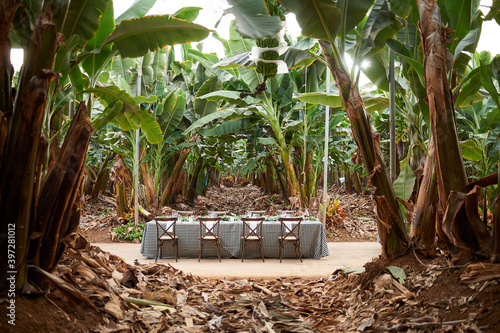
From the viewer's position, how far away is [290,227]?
269 inches

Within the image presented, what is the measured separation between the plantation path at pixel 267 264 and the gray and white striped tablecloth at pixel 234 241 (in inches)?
7.9

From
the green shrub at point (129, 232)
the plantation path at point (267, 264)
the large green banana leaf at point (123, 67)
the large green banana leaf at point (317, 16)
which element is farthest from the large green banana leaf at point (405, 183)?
the green shrub at point (129, 232)

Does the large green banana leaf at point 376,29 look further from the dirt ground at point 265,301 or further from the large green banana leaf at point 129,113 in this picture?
the large green banana leaf at point 129,113

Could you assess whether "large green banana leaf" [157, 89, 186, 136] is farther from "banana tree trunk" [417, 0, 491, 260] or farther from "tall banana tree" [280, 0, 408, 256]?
"banana tree trunk" [417, 0, 491, 260]

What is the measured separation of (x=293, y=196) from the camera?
30.8 ft

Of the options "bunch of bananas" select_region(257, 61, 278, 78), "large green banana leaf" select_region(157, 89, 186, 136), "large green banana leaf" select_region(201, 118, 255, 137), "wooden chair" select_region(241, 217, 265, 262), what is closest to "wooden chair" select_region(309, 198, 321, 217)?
"wooden chair" select_region(241, 217, 265, 262)

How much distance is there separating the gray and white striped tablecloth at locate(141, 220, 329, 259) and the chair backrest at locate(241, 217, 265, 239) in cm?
12

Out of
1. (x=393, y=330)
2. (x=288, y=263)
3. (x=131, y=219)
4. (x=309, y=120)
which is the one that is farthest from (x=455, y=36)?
(x=131, y=219)

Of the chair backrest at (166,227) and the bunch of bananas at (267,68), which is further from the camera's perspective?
the chair backrest at (166,227)

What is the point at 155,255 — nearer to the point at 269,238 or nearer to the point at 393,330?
the point at 269,238

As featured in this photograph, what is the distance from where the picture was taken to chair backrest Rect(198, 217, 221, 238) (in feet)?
21.3

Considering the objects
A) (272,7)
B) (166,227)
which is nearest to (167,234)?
(166,227)

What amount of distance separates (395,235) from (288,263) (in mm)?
3222

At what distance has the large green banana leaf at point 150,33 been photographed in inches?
124
